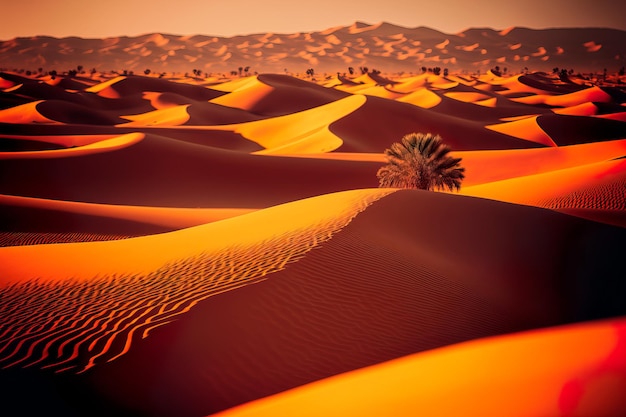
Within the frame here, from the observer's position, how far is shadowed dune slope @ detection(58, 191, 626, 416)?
5.52 m

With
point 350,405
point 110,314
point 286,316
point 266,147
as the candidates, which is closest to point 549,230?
point 286,316

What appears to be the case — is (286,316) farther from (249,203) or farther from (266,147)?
(266,147)

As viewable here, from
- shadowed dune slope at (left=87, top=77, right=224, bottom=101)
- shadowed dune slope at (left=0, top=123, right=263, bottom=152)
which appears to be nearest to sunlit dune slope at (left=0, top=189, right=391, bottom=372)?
shadowed dune slope at (left=0, top=123, right=263, bottom=152)

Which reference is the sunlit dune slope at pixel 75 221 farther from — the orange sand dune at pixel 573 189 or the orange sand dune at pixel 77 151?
the orange sand dune at pixel 573 189

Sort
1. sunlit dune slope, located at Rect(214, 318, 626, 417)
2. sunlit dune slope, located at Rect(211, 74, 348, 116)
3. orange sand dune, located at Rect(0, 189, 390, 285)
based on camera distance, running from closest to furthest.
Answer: sunlit dune slope, located at Rect(214, 318, 626, 417)
orange sand dune, located at Rect(0, 189, 390, 285)
sunlit dune slope, located at Rect(211, 74, 348, 116)

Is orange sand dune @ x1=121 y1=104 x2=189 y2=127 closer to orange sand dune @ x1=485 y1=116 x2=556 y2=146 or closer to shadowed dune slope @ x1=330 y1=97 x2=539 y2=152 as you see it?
shadowed dune slope @ x1=330 y1=97 x2=539 y2=152

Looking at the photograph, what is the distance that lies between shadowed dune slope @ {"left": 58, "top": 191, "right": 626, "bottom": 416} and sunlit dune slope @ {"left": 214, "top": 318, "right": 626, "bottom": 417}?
58cm

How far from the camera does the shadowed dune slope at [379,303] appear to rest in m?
5.52

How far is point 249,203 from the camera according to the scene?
23.4 m

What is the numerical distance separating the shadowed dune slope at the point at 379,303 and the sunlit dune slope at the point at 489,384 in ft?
1.90

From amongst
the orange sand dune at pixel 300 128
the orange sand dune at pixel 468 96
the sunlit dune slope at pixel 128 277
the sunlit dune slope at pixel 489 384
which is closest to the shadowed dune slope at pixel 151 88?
the orange sand dune at pixel 300 128

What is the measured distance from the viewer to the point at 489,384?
4586 mm

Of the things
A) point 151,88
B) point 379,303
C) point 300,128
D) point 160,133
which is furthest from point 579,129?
point 151,88

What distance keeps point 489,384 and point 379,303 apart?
112 inches
